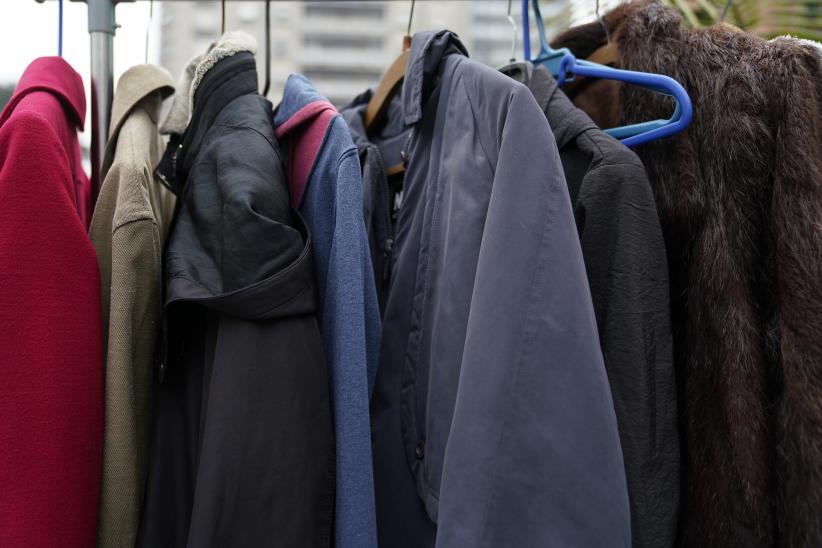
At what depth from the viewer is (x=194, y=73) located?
874mm

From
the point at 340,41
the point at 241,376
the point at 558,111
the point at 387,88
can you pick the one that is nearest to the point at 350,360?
the point at 241,376

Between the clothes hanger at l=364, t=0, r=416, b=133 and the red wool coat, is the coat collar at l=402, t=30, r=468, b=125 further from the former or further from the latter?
the red wool coat

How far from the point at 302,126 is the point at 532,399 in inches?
18.5

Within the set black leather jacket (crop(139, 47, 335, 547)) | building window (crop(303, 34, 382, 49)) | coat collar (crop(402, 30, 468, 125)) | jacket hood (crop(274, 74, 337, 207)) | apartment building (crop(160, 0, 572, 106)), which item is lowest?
black leather jacket (crop(139, 47, 335, 547))

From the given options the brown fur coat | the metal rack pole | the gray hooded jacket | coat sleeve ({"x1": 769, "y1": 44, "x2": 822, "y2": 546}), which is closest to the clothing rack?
the metal rack pole

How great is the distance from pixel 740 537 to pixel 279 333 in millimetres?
501

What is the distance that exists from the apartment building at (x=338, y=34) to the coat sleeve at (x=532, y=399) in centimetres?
72

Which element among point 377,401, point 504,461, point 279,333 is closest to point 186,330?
point 279,333

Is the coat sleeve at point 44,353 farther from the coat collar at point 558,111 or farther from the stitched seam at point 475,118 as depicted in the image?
the coat collar at point 558,111

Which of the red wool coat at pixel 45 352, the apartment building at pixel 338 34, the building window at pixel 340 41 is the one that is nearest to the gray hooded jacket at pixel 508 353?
the red wool coat at pixel 45 352

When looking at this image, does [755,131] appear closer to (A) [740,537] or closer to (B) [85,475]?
(A) [740,537]

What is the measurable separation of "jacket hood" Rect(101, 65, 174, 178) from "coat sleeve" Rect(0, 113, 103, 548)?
0.55ft

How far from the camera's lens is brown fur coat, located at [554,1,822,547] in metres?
0.58

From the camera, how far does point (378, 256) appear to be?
0.92 m
